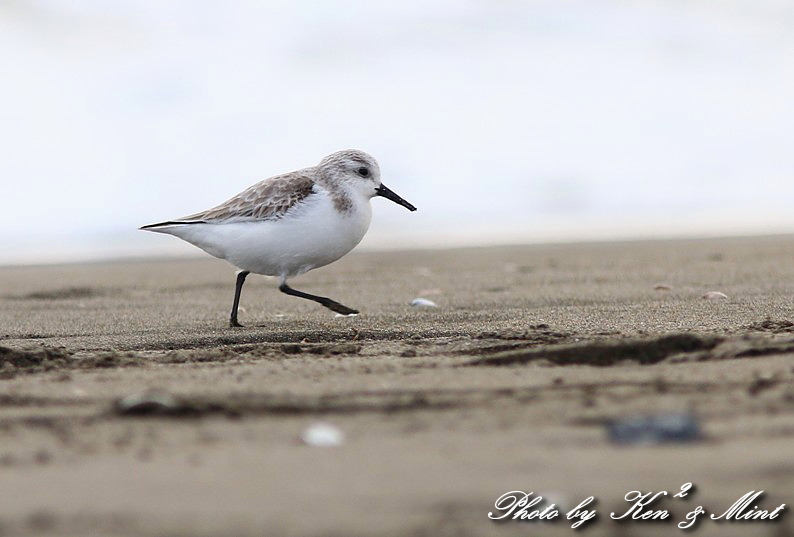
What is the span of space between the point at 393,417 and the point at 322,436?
0.30 m

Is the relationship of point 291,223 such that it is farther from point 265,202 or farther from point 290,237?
point 265,202

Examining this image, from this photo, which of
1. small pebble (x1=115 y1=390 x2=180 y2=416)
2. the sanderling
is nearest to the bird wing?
the sanderling

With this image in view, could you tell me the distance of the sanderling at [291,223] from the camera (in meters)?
5.79

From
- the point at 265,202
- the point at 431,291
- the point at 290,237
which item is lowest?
the point at 431,291

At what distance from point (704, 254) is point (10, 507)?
8.67 meters

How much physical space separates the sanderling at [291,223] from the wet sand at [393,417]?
0.38 metres

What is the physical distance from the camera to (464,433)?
2.63 m

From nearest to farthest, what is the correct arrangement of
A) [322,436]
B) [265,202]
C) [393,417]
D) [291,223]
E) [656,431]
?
[656,431]
[322,436]
[393,417]
[291,223]
[265,202]

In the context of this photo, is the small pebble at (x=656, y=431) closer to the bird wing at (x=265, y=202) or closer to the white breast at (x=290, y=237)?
the white breast at (x=290, y=237)

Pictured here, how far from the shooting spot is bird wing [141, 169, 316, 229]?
5840 mm

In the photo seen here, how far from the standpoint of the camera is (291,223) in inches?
227

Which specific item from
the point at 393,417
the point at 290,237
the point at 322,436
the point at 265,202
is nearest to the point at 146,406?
the point at 322,436

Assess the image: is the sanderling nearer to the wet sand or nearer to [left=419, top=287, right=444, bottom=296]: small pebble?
the wet sand

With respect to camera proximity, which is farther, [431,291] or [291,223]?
[431,291]
